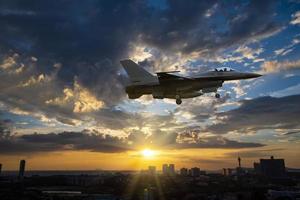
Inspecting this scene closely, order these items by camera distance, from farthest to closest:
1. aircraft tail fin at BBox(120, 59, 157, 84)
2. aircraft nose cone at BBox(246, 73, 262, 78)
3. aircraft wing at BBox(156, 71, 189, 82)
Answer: aircraft tail fin at BBox(120, 59, 157, 84), aircraft nose cone at BBox(246, 73, 262, 78), aircraft wing at BBox(156, 71, 189, 82)

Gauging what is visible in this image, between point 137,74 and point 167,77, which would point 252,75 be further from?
point 137,74

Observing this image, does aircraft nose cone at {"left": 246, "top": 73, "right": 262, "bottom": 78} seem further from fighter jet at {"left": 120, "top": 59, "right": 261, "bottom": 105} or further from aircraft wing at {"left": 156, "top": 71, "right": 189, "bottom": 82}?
aircraft wing at {"left": 156, "top": 71, "right": 189, "bottom": 82}

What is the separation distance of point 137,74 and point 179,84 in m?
8.64

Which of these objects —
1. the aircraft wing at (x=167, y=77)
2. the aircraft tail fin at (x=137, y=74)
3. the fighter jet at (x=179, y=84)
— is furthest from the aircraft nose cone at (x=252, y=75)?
the aircraft tail fin at (x=137, y=74)

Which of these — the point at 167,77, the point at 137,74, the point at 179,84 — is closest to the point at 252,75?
the point at 179,84

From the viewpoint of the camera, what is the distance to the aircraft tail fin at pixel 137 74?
2057 inches

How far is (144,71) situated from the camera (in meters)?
53.6

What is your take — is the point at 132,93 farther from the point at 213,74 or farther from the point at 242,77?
the point at 242,77

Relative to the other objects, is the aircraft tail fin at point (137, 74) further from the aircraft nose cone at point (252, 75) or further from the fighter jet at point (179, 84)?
the aircraft nose cone at point (252, 75)

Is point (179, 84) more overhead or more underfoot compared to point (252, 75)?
more underfoot

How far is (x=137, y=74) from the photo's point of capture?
5328 centimetres

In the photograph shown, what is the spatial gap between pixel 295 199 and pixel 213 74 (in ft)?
404

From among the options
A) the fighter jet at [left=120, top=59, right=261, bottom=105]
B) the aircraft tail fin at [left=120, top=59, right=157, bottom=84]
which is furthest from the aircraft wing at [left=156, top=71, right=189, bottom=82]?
the aircraft tail fin at [left=120, top=59, right=157, bottom=84]

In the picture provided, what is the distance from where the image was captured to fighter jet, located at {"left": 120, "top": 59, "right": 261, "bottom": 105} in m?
49.5
